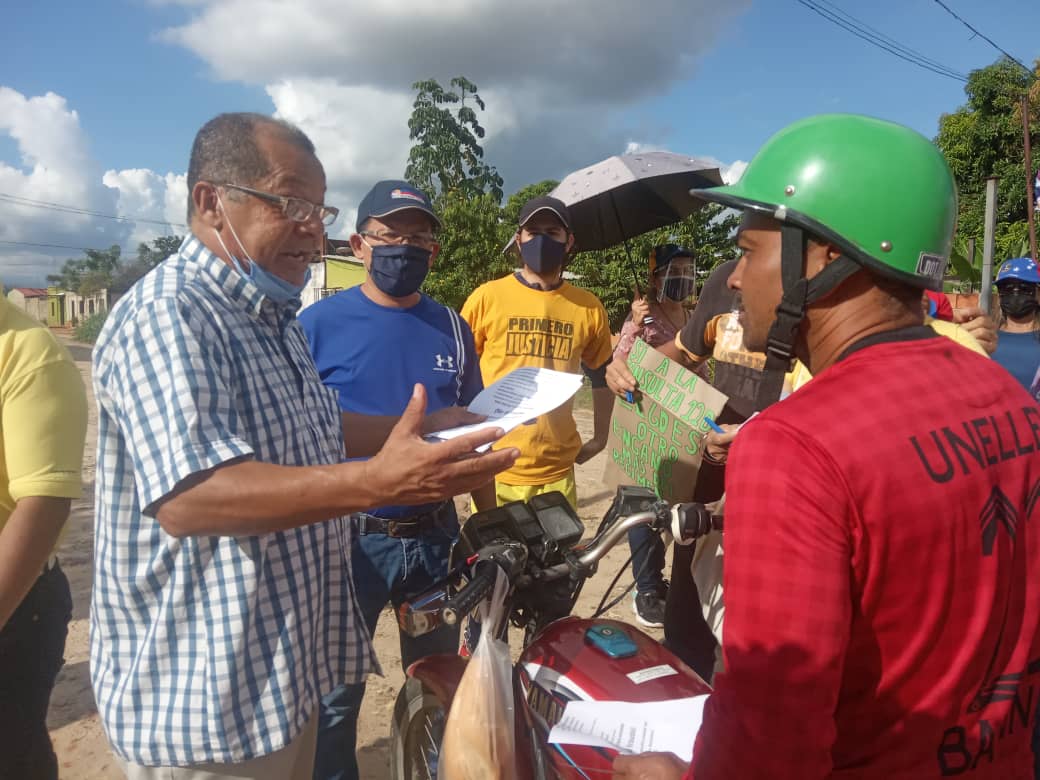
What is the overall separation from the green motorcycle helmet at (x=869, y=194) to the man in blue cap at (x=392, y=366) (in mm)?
1768

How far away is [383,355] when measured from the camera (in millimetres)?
2754

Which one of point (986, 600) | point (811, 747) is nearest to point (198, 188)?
point (811, 747)

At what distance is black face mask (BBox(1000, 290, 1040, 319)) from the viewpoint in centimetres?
407

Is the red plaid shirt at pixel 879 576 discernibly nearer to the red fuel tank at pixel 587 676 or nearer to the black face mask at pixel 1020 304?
the red fuel tank at pixel 587 676

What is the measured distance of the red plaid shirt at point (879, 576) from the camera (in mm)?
983

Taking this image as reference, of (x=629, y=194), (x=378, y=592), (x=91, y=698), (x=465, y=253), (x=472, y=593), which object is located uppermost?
(x=465, y=253)

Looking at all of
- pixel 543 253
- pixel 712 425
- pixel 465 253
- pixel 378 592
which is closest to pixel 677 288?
pixel 543 253

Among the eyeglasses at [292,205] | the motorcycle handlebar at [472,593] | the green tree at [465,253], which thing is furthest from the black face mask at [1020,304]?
the green tree at [465,253]

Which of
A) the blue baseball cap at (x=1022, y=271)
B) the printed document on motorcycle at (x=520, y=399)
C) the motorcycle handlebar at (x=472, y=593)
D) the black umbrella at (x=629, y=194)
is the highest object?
the black umbrella at (x=629, y=194)

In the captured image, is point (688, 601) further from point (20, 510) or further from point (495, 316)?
point (20, 510)

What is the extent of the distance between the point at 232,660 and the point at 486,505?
66.4 inches

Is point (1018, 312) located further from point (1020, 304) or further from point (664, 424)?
point (664, 424)

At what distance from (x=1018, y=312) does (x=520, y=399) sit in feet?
12.5

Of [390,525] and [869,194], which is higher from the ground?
[869,194]
